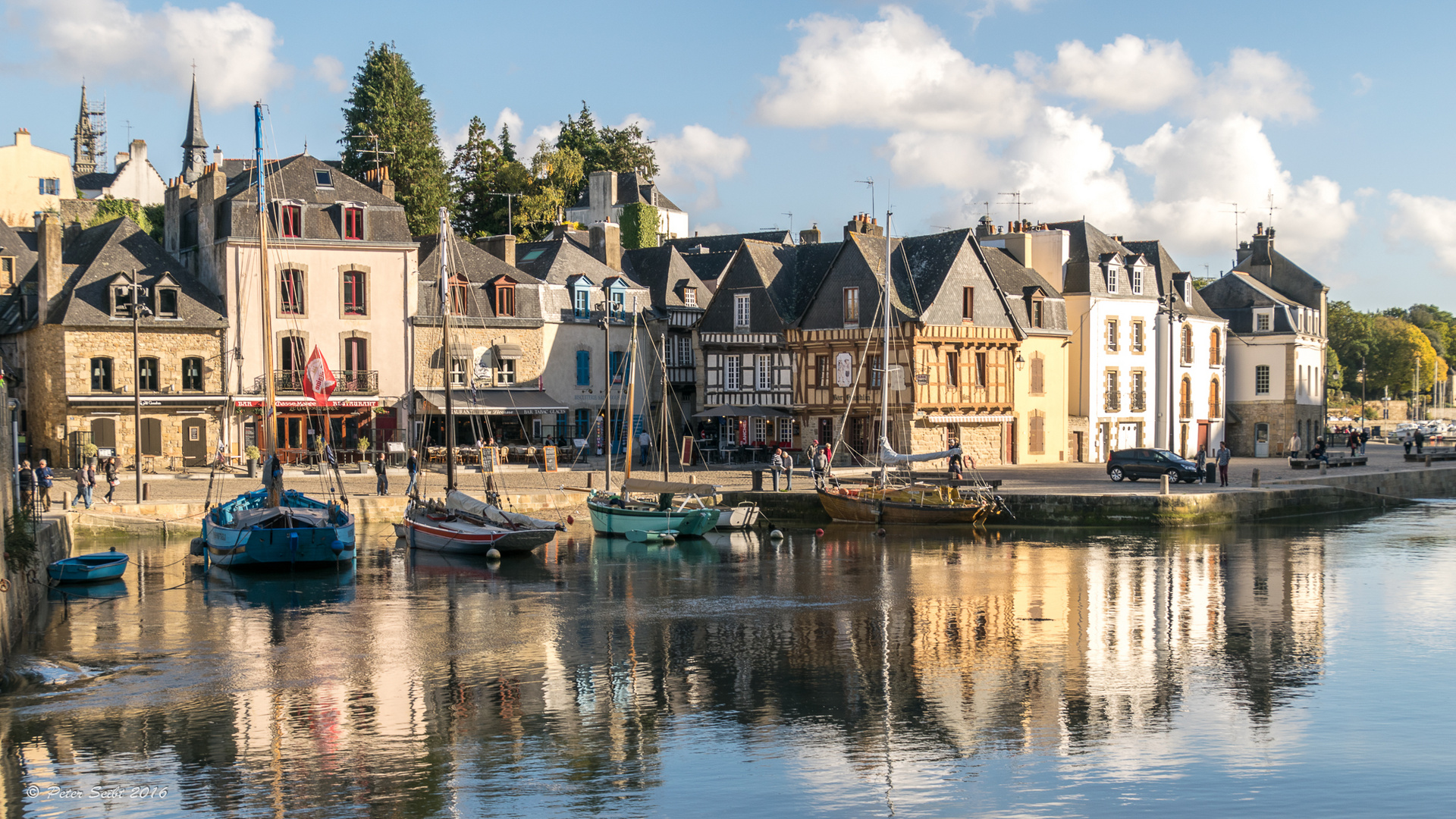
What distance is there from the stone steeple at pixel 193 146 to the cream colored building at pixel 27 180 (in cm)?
754

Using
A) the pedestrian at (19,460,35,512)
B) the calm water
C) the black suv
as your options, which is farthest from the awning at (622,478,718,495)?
the black suv

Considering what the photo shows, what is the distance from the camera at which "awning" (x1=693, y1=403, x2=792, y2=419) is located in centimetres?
5440

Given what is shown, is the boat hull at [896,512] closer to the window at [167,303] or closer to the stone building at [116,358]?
the stone building at [116,358]

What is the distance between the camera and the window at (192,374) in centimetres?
4769

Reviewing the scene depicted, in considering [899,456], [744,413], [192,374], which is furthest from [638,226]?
[899,456]

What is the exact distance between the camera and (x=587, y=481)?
4550 cm

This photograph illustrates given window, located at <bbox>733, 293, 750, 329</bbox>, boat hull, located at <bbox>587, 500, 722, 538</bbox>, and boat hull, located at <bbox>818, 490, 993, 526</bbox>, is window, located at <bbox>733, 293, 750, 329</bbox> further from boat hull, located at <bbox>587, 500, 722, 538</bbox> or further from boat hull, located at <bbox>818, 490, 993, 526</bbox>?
boat hull, located at <bbox>587, 500, 722, 538</bbox>

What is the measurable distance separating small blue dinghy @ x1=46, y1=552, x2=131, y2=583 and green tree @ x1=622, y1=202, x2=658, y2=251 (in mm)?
45044

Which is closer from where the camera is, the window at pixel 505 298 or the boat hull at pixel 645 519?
the boat hull at pixel 645 519

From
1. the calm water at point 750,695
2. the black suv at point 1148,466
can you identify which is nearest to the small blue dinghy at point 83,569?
the calm water at point 750,695

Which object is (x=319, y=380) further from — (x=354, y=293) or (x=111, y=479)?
(x=354, y=293)

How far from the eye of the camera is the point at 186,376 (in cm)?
4772

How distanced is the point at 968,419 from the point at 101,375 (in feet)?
106

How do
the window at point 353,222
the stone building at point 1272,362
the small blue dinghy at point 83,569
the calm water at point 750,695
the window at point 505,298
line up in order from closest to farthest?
1. the calm water at point 750,695
2. the small blue dinghy at point 83,569
3. the window at point 353,222
4. the window at point 505,298
5. the stone building at point 1272,362
